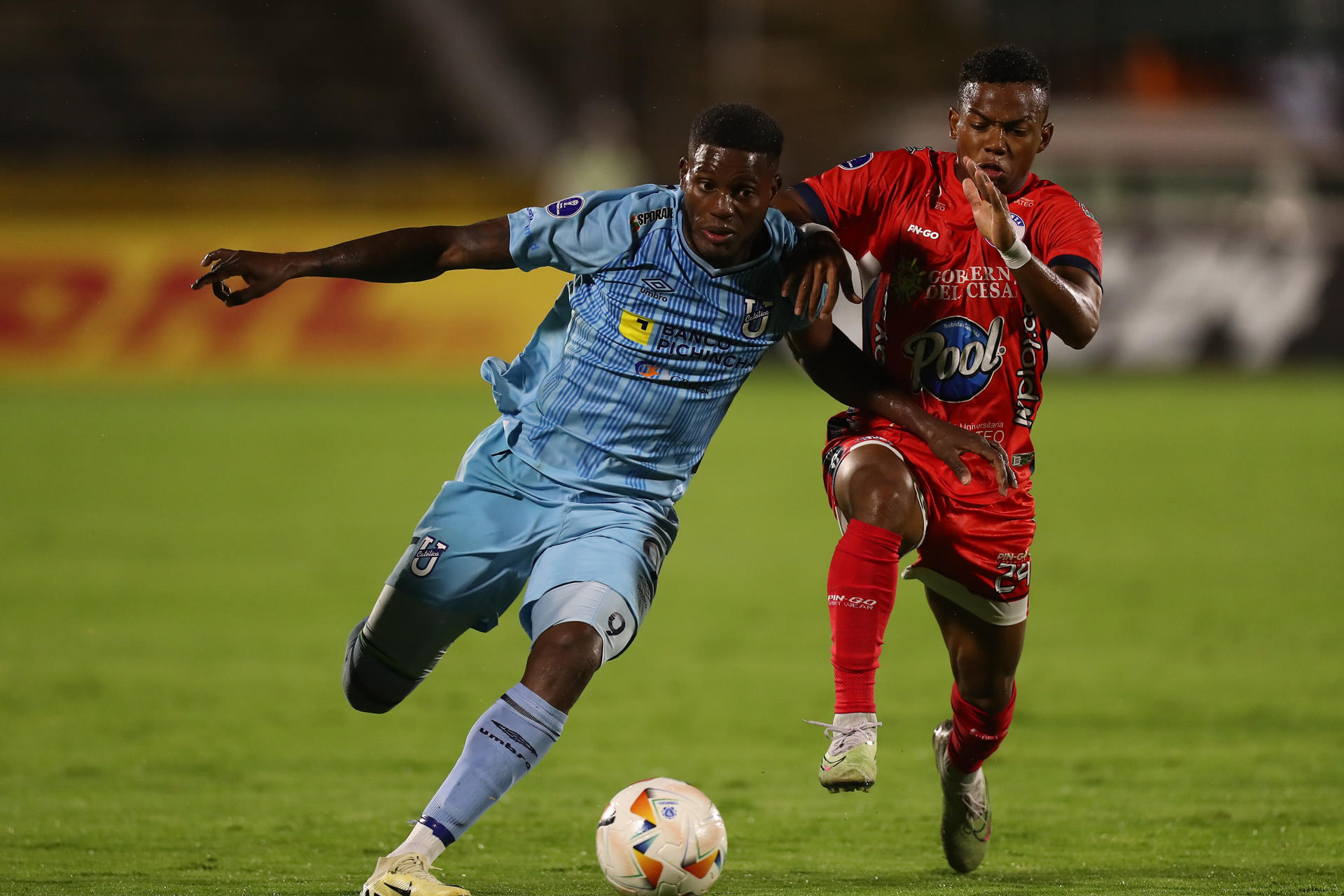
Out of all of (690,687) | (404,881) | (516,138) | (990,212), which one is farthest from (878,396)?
(516,138)

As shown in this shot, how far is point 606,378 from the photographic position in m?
5.07

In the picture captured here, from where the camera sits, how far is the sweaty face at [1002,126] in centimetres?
498

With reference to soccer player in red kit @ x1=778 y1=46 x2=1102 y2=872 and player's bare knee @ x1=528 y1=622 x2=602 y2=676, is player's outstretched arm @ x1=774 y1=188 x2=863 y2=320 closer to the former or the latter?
soccer player in red kit @ x1=778 y1=46 x2=1102 y2=872

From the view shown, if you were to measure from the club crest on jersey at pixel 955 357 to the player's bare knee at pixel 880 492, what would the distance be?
32 cm

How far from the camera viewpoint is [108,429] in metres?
17.9

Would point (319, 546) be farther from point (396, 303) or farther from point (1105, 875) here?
point (396, 303)

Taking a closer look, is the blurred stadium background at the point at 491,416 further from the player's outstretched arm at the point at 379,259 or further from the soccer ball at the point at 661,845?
the player's outstretched arm at the point at 379,259

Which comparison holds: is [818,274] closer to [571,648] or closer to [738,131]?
[738,131]

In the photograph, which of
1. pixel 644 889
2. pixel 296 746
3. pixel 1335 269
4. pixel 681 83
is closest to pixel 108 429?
pixel 296 746

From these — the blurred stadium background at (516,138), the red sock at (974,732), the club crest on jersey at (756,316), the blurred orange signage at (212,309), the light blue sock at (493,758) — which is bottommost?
the light blue sock at (493,758)

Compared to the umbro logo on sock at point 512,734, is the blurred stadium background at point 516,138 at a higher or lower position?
higher

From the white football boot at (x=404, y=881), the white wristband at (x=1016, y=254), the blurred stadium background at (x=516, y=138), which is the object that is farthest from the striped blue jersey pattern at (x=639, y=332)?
the blurred stadium background at (x=516, y=138)

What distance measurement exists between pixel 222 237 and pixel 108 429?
5347mm

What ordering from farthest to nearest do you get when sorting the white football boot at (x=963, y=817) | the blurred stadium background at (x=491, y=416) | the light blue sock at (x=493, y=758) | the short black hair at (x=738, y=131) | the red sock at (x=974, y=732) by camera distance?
the blurred stadium background at (x=491, y=416) < the red sock at (x=974, y=732) < the white football boot at (x=963, y=817) < the short black hair at (x=738, y=131) < the light blue sock at (x=493, y=758)
